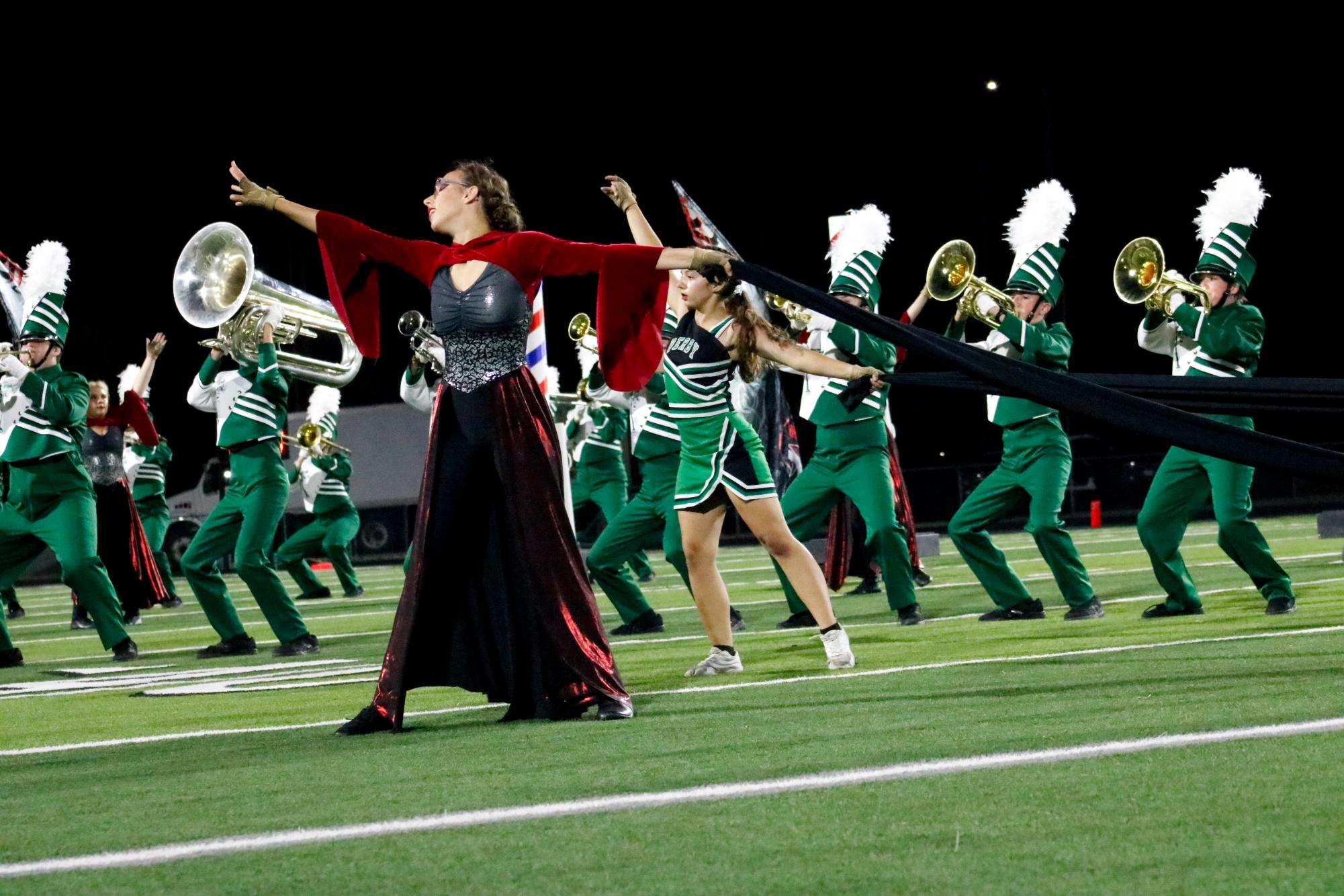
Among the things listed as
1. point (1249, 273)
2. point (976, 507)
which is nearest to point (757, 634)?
point (976, 507)

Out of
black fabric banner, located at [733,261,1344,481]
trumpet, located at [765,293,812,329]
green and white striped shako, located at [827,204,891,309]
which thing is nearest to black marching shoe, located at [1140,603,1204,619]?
green and white striped shako, located at [827,204,891,309]

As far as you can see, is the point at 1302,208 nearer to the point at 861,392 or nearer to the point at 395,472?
the point at 395,472

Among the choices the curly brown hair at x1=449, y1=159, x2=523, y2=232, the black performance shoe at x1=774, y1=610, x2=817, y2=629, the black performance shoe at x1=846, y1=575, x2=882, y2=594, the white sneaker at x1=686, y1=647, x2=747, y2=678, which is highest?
the curly brown hair at x1=449, y1=159, x2=523, y2=232

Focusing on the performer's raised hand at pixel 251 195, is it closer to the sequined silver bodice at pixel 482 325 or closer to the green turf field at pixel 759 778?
the sequined silver bodice at pixel 482 325

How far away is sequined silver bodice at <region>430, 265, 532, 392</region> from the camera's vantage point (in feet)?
20.5

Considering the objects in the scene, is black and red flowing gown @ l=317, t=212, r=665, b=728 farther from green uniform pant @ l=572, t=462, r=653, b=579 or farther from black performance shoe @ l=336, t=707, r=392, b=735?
green uniform pant @ l=572, t=462, r=653, b=579

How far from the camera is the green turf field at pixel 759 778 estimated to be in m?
3.42

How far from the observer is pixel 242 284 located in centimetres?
1090

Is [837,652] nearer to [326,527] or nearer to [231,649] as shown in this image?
[231,649]

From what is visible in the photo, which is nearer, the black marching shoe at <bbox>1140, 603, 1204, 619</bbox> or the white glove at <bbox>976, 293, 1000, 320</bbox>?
the black marching shoe at <bbox>1140, 603, 1204, 619</bbox>

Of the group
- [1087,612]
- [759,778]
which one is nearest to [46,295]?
[1087,612]

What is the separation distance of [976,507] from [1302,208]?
20.6 meters

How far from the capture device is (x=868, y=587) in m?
14.6

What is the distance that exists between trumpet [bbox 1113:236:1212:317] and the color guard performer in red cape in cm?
495
